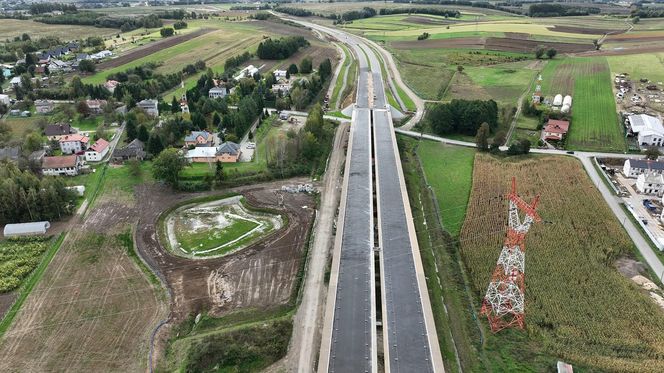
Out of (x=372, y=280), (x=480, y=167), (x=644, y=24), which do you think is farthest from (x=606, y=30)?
(x=372, y=280)

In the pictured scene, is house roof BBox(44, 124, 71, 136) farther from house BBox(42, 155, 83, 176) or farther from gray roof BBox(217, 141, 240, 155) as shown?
gray roof BBox(217, 141, 240, 155)

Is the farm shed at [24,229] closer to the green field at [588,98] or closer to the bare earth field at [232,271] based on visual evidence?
the bare earth field at [232,271]

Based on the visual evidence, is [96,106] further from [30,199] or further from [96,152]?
[30,199]

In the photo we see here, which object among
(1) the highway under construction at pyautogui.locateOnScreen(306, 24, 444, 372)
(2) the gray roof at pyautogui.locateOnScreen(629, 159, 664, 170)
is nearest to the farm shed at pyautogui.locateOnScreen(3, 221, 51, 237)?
(1) the highway under construction at pyautogui.locateOnScreen(306, 24, 444, 372)

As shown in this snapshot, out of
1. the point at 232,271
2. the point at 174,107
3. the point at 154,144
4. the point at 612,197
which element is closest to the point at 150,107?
the point at 174,107

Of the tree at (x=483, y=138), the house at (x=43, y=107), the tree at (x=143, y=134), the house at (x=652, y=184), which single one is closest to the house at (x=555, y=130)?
the tree at (x=483, y=138)
